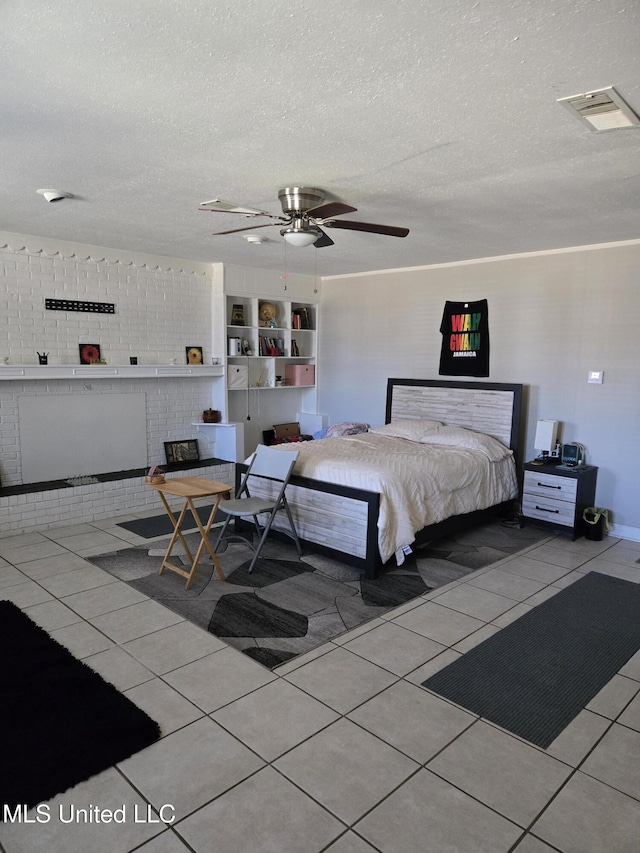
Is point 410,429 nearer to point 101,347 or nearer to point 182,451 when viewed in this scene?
point 182,451

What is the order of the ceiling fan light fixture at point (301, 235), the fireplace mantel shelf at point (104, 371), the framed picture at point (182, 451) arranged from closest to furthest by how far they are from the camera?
the ceiling fan light fixture at point (301, 235) < the fireplace mantel shelf at point (104, 371) < the framed picture at point (182, 451)

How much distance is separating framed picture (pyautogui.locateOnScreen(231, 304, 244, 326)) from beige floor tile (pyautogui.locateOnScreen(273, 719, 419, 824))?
4950 mm

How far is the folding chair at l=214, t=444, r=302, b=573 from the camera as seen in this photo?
401 cm

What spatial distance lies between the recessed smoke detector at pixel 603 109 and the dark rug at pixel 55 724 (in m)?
2.96

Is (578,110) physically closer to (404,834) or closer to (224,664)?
(404,834)

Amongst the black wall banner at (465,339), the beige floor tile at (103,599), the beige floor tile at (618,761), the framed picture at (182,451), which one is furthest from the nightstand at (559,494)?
the framed picture at (182,451)

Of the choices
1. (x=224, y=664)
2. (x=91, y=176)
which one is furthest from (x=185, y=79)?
(x=224, y=664)

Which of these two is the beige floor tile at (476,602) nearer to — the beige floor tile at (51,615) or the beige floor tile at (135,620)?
the beige floor tile at (135,620)

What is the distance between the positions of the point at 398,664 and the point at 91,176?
312 cm

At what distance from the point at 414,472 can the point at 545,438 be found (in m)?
1.53

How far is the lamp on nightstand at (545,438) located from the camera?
499cm

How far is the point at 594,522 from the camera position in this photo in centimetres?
472

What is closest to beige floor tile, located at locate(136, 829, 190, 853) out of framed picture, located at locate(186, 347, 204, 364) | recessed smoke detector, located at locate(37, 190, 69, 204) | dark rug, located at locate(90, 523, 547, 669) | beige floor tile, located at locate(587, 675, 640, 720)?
dark rug, located at locate(90, 523, 547, 669)

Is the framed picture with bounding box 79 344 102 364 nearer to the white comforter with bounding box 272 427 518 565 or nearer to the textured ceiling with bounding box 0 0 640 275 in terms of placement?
the textured ceiling with bounding box 0 0 640 275
